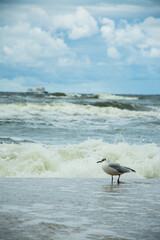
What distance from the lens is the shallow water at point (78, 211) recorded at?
369cm

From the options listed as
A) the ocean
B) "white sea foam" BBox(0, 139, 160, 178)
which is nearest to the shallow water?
the ocean

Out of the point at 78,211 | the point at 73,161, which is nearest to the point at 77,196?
the point at 78,211

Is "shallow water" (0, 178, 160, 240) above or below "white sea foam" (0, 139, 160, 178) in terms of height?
below

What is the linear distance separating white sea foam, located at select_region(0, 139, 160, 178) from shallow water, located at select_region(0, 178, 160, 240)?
2.11 meters

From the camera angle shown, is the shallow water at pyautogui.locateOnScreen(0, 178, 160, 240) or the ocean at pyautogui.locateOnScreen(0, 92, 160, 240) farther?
the ocean at pyautogui.locateOnScreen(0, 92, 160, 240)

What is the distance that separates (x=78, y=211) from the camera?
4586mm

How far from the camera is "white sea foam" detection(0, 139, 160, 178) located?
903cm

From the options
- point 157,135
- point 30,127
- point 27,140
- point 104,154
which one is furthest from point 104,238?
point 30,127

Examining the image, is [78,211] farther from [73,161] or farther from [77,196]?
[73,161]

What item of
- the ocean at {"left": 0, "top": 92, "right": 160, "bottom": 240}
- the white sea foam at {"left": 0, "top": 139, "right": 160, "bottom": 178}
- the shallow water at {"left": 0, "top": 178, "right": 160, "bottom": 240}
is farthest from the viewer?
the white sea foam at {"left": 0, "top": 139, "right": 160, "bottom": 178}

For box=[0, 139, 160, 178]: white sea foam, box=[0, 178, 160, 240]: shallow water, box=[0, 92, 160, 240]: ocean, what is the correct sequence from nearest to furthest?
box=[0, 178, 160, 240]: shallow water → box=[0, 92, 160, 240]: ocean → box=[0, 139, 160, 178]: white sea foam

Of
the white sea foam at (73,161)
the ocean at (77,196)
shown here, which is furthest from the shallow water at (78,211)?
the white sea foam at (73,161)

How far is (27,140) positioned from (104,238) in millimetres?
11350

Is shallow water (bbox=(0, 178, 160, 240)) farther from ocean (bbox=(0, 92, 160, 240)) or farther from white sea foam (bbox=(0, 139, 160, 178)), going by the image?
white sea foam (bbox=(0, 139, 160, 178))
